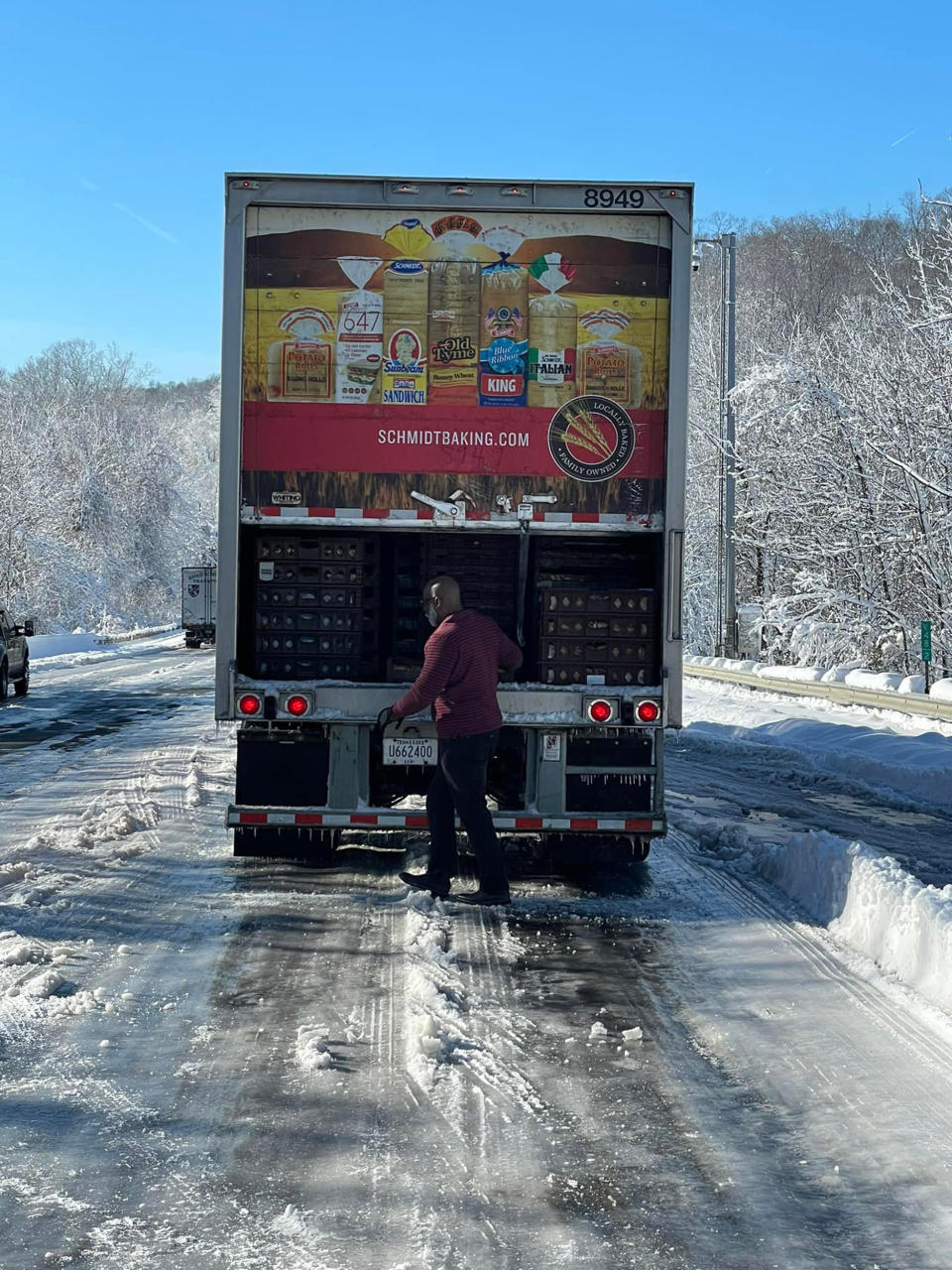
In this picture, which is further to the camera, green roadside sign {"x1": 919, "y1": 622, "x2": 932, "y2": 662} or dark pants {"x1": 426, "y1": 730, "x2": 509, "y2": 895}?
green roadside sign {"x1": 919, "y1": 622, "x2": 932, "y2": 662}

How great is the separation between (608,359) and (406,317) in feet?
4.14

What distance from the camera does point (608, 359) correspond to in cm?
827

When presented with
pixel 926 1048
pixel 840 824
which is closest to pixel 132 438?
pixel 840 824

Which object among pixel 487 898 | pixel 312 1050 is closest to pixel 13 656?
pixel 487 898

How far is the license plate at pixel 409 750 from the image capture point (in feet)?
27.5

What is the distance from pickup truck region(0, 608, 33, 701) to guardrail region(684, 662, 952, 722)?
46.3 ft

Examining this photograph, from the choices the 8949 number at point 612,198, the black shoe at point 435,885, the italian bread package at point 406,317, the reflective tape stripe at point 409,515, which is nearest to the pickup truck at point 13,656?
the reflective tape stripe at point 409,515

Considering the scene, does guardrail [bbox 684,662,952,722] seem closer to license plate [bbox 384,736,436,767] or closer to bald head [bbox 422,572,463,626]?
license plate [bbox 384,736,436,767]

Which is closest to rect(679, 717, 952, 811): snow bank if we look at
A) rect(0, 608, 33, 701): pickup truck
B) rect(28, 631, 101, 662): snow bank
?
rect(0, 608, 33, 701): pickup truck

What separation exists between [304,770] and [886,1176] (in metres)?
5.00

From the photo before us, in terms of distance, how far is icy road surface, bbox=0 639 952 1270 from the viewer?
3736 mm

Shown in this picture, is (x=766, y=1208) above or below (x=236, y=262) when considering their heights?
below

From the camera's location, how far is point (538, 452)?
8.27 meters

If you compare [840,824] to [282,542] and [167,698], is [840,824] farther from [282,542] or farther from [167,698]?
[167,698]
